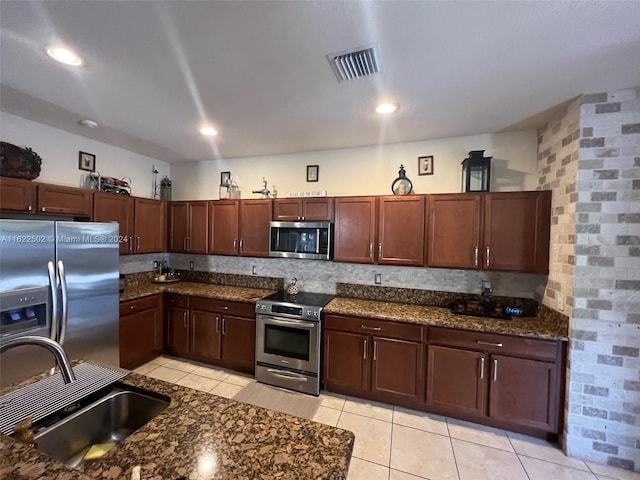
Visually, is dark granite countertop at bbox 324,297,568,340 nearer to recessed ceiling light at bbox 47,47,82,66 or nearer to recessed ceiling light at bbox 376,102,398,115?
recessed ceiling light at bbox 376,102,398,115

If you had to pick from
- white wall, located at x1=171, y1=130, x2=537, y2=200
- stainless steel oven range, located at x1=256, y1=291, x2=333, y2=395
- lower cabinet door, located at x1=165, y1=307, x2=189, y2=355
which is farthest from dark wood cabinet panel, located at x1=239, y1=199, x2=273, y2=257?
lower cabinet door, located at x1=165, y1=307, x2=189, y2=355

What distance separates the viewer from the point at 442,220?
106 inches

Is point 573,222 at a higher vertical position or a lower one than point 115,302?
Answer: higher

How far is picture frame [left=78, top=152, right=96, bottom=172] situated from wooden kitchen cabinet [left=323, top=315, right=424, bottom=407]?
10.8 feet

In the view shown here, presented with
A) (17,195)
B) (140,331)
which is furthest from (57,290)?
(140,331)

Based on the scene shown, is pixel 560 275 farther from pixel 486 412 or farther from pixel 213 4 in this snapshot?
pixel 213 4

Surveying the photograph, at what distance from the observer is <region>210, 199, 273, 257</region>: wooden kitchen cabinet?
3.35 m

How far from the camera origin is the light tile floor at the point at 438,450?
6.27 feet

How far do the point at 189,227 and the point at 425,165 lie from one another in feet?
10.3

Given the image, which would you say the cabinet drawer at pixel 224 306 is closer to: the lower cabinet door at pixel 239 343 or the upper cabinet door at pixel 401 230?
the lower cabinet door at pixel 239 343

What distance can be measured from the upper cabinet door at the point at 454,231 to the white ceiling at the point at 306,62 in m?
0.74

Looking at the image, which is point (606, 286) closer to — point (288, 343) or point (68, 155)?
point (288, 343)

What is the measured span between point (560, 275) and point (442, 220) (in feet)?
3.35

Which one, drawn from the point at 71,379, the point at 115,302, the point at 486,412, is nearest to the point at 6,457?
the point at 71,379
